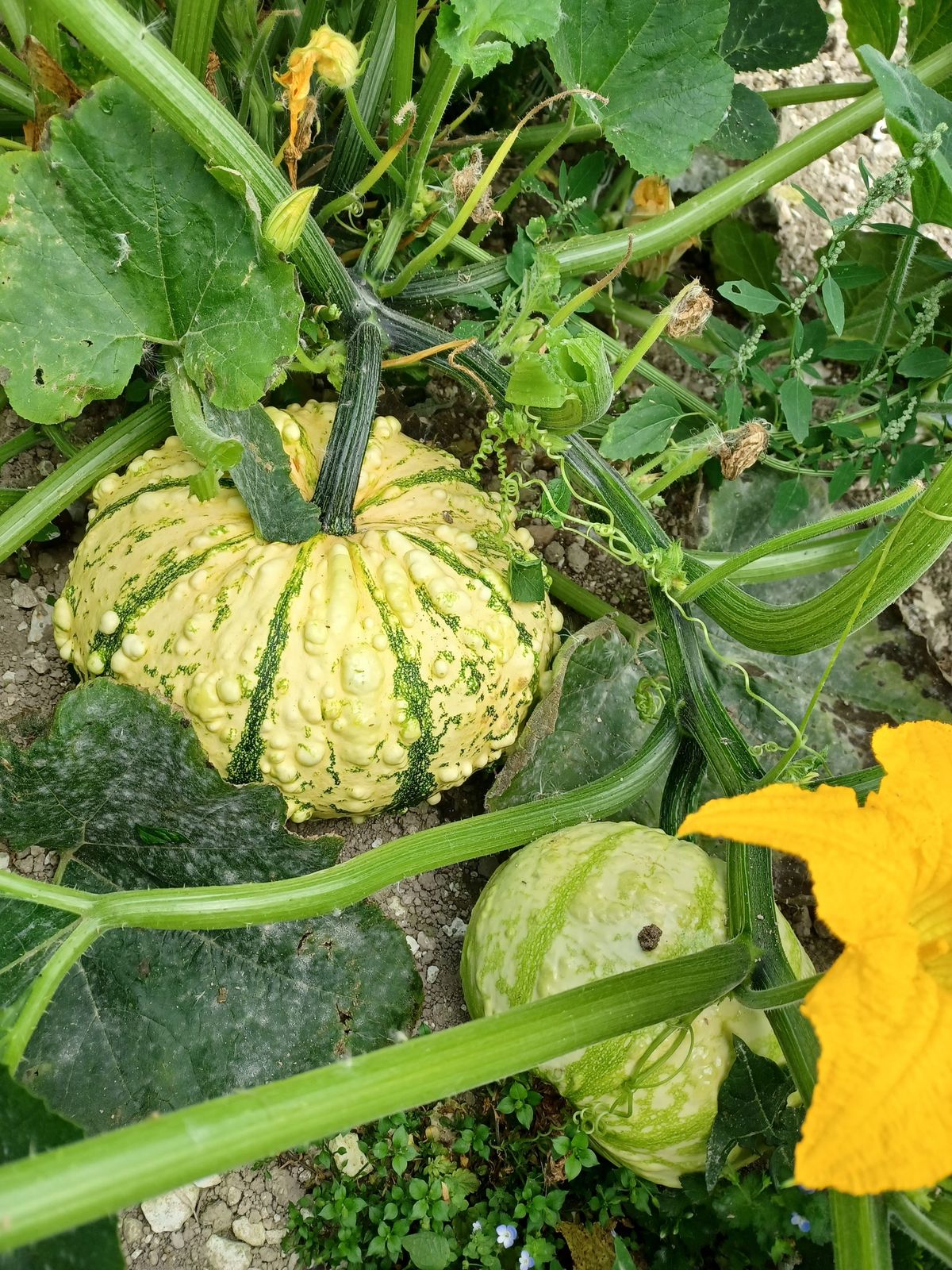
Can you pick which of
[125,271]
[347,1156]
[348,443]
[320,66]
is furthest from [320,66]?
[347,1156]

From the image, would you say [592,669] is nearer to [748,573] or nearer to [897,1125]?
[748,573]

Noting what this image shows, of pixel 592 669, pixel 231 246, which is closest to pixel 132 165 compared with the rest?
pixel 231 246

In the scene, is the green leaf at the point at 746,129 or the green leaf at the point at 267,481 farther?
the green leaf at the point at 746,129

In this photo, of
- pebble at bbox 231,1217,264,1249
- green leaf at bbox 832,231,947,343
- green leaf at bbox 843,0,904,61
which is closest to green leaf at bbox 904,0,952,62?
green leaf at bbox 843,0,904,61

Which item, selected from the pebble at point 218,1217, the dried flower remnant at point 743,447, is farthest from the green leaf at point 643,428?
the pebble at point 218,1217

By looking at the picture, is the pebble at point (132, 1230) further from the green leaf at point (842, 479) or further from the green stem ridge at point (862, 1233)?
the green leaf at point (842, 479)

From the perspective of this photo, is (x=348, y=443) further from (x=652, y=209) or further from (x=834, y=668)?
(x=834, y=668)

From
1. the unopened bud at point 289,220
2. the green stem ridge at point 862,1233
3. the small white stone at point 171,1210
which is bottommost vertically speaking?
the small white stone at point 171,1210
